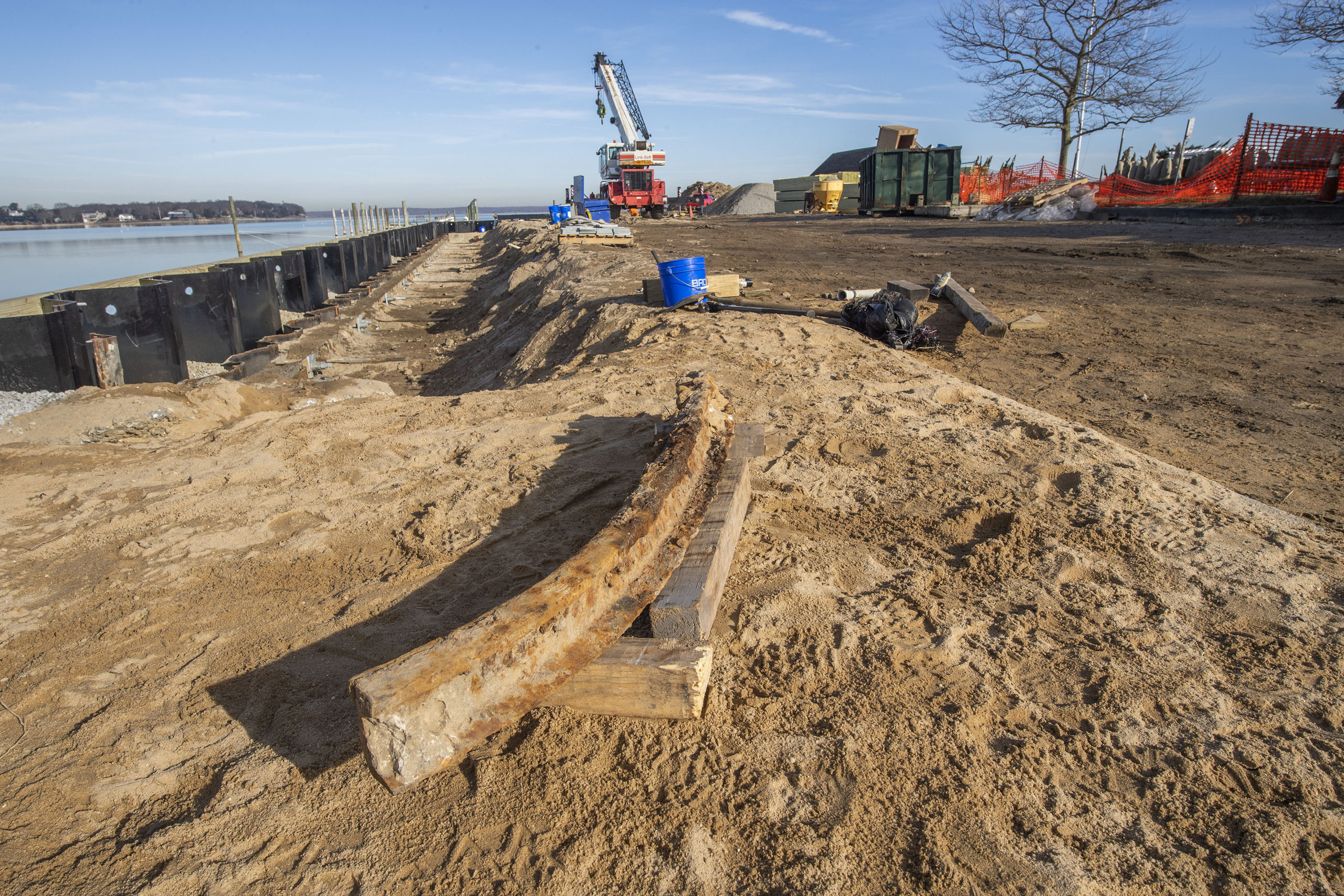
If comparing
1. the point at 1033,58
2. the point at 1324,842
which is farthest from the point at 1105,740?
the point at 1033,58

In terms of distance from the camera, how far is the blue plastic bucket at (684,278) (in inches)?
279

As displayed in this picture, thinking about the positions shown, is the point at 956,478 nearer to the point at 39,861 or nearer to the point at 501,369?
the point at 39,861

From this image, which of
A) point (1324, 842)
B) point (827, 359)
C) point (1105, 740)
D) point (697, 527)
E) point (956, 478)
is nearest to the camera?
point (1324, 842)

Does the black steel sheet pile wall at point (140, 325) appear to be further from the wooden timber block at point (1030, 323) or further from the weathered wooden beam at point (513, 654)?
the wooden timber block at point (1030, 323)

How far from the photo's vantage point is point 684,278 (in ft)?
23.4

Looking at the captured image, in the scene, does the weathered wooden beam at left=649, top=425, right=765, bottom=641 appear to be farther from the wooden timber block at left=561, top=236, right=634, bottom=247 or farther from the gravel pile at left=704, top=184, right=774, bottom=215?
the gravel pile at left=704, top=184, right=774, bottom=215

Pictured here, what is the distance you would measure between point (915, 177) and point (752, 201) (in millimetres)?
23018

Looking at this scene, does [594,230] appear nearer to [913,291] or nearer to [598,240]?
[598,240]

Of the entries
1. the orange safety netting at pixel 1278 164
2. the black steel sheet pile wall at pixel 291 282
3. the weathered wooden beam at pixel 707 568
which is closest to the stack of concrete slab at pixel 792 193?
the orange safety netting at pixel 1278 164

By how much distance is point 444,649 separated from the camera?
5.64 feet

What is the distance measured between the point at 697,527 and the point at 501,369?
6716 mm

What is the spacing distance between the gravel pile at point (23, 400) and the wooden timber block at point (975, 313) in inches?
336

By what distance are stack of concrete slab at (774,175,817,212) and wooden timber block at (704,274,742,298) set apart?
3511 centimetres

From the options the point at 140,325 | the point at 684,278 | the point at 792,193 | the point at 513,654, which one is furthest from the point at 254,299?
the point at 792,193
